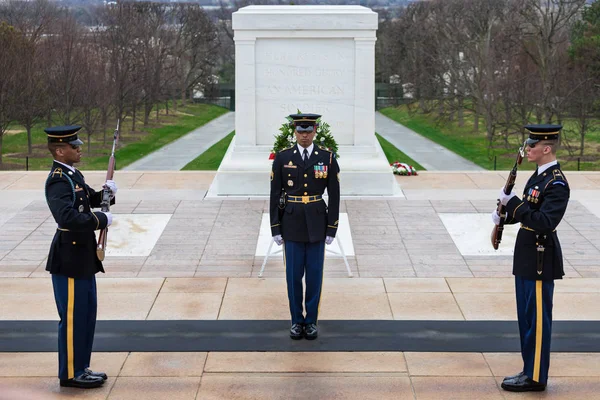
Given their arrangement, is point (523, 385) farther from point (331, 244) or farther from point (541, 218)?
point (331, 244)

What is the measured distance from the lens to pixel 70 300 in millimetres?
5879

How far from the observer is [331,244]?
9.45 metres

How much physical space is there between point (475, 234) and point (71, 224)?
18.0 ft

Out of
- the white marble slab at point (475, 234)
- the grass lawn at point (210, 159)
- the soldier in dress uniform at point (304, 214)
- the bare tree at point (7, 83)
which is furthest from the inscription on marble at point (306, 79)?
the bare tree at point (7, 83)

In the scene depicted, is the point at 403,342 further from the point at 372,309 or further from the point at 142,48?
the point at 142,48

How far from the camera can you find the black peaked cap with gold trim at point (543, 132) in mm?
5781

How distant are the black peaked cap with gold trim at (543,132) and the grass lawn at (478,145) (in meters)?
19.1

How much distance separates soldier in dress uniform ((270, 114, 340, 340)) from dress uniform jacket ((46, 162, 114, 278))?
1532 millimetres

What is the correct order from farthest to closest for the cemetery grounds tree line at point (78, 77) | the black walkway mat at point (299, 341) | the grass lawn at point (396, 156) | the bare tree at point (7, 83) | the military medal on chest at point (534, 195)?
the cemetery grounds tree line at point (78, 77) → the bare tree at point (7, 83) → the grass lawn at point (396, 156) → the black walkway mat at point (299, 341) → the military medal on chest at point (534, 195)

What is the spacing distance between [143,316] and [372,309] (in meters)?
1.83

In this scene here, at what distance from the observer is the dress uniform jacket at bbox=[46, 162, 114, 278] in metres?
5.80

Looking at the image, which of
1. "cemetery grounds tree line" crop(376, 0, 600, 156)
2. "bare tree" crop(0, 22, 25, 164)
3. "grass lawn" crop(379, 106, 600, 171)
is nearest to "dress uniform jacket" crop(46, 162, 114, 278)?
"grass lawn" crop(379, 106, 600, 171)

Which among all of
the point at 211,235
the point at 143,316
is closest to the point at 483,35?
the point at 211,235

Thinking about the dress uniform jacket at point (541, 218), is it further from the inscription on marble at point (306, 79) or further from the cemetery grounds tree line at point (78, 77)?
the cemetery grounds tree line at point (78, 77)
